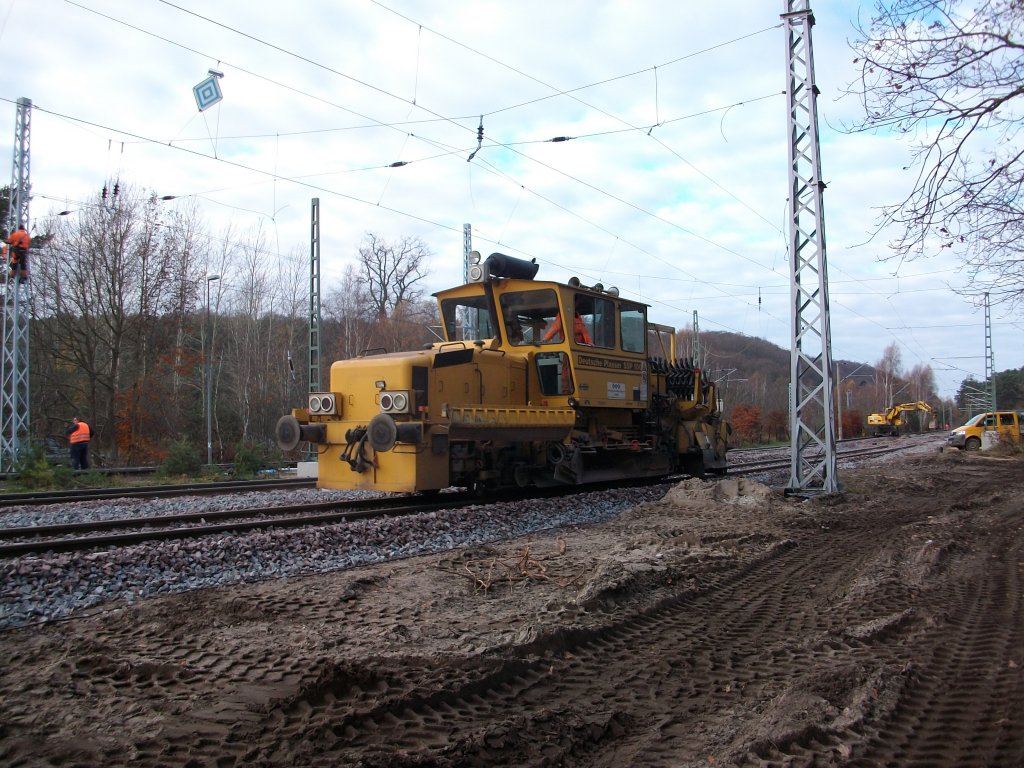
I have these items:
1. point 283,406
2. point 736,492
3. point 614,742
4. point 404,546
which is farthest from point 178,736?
point 283,406

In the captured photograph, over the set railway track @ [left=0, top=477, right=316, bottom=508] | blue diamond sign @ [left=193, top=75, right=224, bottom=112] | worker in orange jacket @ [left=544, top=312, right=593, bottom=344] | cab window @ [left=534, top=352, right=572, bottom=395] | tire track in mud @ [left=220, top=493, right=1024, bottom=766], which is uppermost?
blue diamond sign @ [left=193, top=75, right=224, bottom=112]

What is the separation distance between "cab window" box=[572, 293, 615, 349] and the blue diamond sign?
7.29 m

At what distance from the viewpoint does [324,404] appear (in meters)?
10.2

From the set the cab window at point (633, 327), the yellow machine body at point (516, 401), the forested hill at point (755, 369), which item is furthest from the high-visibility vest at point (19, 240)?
the forested hill at point (755, 369)

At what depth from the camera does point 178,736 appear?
3020 millimetres

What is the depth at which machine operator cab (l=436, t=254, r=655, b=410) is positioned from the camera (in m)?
11.5

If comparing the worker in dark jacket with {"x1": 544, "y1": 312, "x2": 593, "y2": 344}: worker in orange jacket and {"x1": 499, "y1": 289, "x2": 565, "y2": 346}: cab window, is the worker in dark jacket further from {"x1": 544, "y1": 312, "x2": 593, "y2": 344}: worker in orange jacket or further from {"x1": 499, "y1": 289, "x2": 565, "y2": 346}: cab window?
{"x1": 544, "y1": 312, "x2": 593, "y2": 344}: worker in orange jacket

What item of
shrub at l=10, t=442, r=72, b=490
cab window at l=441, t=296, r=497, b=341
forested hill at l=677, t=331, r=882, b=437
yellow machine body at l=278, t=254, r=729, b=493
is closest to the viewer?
yellow machine body at l=278, t=254, r=729, b=493

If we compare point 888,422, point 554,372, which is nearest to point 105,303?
point 554,372

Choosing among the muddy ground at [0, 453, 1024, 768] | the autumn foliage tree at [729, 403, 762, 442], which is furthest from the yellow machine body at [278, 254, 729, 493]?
the autumn foliage tree at [729, 403, 762, 442]

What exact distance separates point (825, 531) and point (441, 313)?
7025mm

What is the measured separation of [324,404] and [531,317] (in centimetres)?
373

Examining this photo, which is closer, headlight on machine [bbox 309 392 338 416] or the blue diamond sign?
headlight on machine [bbox 309 392 338 416]

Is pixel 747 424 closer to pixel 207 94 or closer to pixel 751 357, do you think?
pixel 207 94
